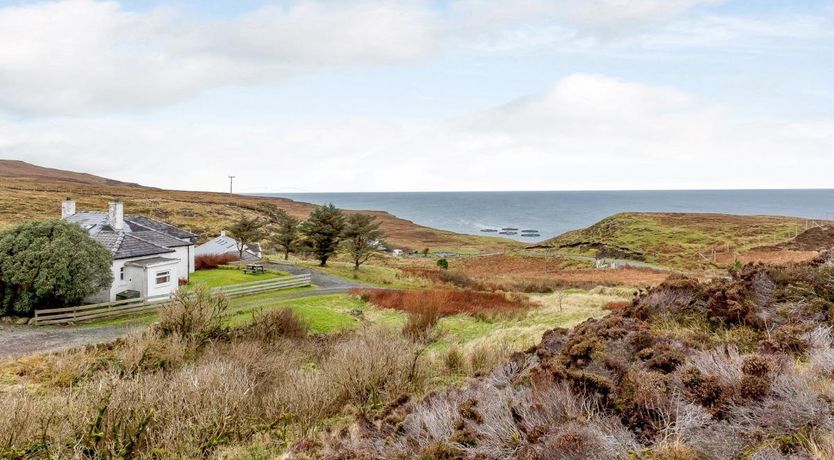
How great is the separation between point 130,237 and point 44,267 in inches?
303

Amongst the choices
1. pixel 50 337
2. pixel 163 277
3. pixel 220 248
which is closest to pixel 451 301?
pixel 163 277

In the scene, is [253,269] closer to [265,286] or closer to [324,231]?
A: [265,286]

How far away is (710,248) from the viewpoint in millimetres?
52812

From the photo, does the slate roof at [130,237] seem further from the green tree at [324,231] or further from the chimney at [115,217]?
the green tree at [324,231]

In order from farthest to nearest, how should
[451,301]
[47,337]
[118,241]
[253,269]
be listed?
[253,269] → [118,241] → [451,301] → [47,337]

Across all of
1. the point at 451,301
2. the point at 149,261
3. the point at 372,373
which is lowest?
the point at 451,301

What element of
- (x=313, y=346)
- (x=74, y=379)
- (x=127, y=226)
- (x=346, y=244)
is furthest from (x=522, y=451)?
(x=346, y=244)

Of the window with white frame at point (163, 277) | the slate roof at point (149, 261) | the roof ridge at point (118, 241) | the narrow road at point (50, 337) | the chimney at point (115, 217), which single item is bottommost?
the narrow road at point (50, 337)

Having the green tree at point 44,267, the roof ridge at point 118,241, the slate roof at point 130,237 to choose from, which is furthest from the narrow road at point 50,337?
the roof ridge at point 118,241

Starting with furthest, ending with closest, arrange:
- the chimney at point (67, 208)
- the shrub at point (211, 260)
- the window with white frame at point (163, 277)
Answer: the shrub at point (211, 260) → the chimney at point (67, 208) → the window with white frame at point (163, 277)

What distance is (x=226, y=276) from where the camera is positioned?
3366 centimetres

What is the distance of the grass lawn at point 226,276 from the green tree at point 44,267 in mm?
8849

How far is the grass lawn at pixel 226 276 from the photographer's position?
31305 mm

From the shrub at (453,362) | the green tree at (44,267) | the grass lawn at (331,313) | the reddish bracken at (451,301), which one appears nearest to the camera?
the shrub at (453,362)
